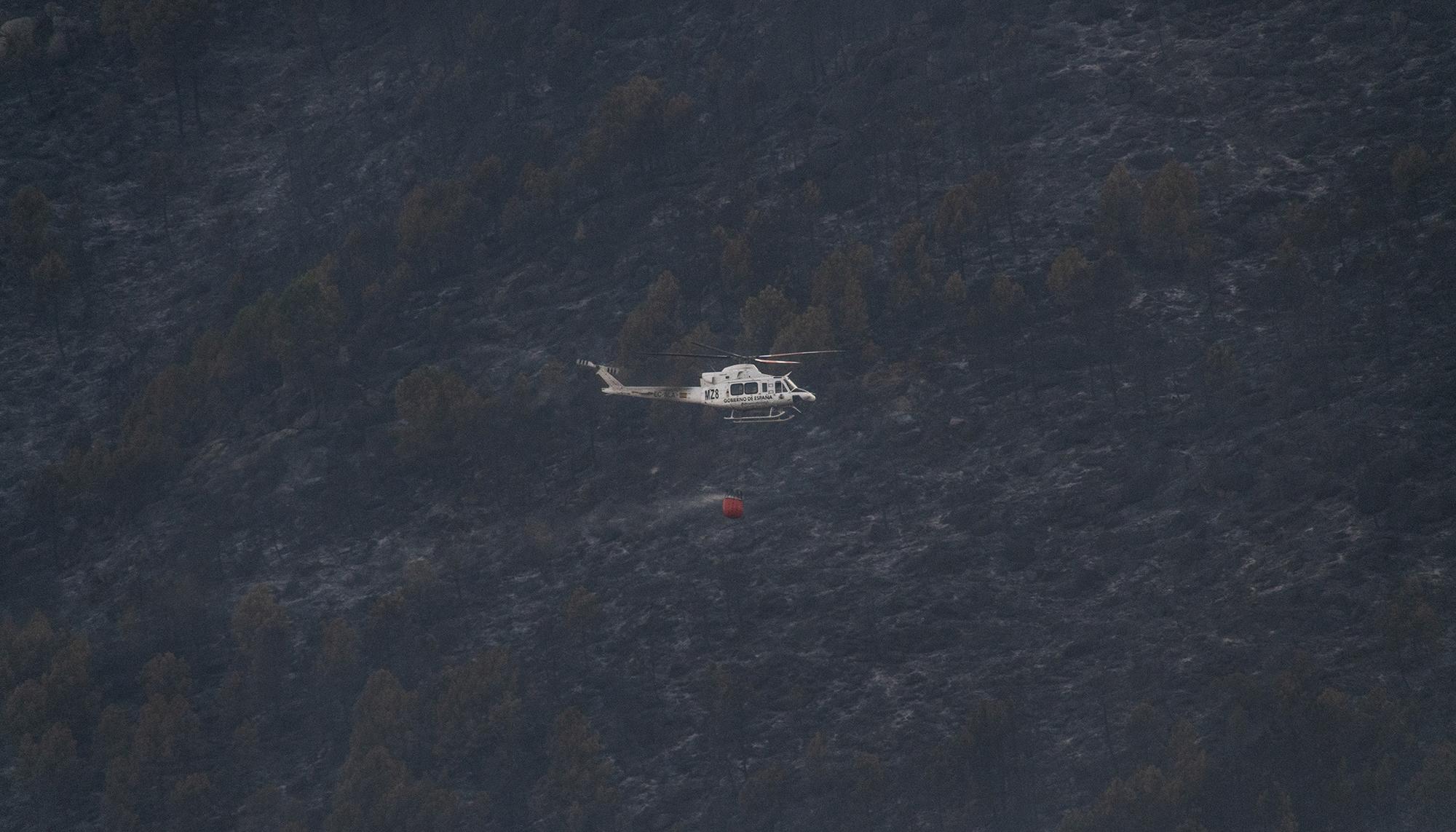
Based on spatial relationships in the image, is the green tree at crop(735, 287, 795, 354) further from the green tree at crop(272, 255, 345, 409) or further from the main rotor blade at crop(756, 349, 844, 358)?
the green tree at crop(272, 255, 345, 409)

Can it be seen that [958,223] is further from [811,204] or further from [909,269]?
[811,204]

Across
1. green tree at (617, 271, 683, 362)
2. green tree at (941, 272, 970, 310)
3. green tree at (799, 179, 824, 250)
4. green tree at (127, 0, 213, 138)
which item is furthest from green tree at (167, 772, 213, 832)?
green tree at (127, 0, 213, 138)

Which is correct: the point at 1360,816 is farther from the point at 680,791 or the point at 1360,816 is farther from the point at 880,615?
the point at 680,791

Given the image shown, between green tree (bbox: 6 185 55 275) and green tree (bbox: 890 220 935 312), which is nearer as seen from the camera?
green tree (bbox: 890 220 935 312)

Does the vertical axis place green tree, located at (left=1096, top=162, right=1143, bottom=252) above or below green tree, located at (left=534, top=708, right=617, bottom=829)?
above

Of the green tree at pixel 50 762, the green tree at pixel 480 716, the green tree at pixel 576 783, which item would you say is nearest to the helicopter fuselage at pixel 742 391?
the green tree at pixel 480 716

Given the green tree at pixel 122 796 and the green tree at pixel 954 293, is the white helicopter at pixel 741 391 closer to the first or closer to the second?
the green tree at pixel 954 293

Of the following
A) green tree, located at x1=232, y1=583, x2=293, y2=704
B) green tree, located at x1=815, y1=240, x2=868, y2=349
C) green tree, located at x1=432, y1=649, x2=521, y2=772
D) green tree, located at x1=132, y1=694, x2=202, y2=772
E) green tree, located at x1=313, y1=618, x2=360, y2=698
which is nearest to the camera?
green tree, located at x1=432, y1=649, x2=521, y2=772
